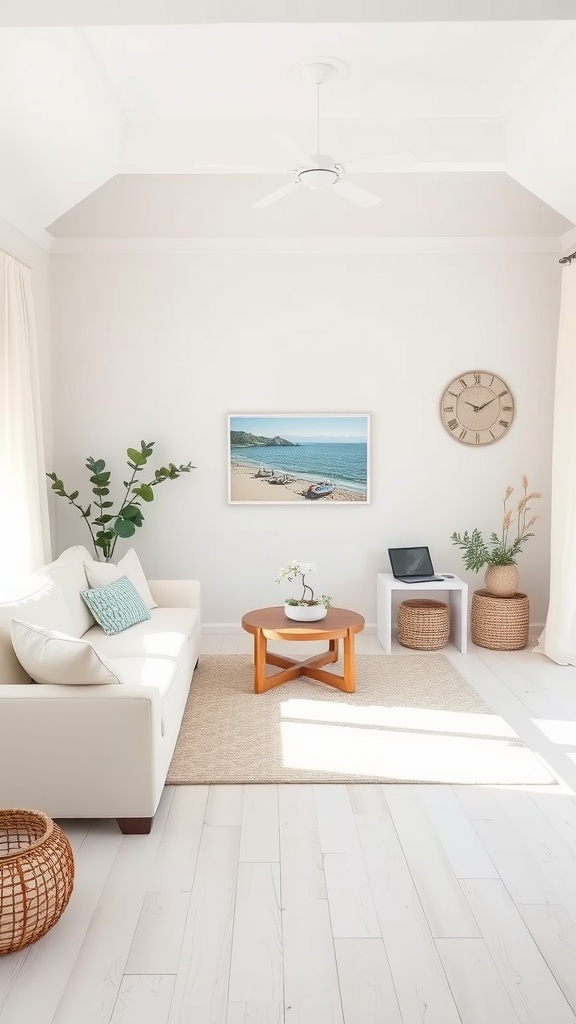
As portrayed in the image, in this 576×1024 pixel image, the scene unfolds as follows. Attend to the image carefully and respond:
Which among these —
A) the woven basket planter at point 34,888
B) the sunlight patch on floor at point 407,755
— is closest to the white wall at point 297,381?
the sunlight patch on floor at point 407,755

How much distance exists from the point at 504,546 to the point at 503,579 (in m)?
0.33

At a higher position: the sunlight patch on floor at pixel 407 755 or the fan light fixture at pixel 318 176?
the fan light fixture at pixel 318 176

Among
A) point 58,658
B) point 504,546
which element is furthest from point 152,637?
point 504,546

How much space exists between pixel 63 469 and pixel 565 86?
4043 mm

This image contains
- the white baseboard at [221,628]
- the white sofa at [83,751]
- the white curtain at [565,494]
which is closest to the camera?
the white sofa at [83,751]

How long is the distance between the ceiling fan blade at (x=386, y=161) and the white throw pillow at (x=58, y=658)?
242 cm

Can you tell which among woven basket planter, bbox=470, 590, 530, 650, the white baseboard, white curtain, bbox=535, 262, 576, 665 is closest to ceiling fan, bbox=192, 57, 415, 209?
white curtain, bbox=535, 262, 576, 665

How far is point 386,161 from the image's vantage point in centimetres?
372

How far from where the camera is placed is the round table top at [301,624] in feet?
14.8

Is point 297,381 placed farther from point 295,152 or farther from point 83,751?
point 83,751

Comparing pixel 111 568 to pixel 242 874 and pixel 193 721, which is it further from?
pixel 242 874

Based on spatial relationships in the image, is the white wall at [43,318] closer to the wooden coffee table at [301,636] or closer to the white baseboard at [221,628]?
the white baseboard at [221,628]

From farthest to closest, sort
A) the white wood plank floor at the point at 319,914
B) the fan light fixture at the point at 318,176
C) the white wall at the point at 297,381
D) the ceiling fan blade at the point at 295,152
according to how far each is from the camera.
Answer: the white wall at the point at 297,381, the fan light fixture at the point at 318,176, the ceiling fan blade at the point at 295,152, the white wood plank floor at the point at 319,914

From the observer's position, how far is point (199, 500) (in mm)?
6047
